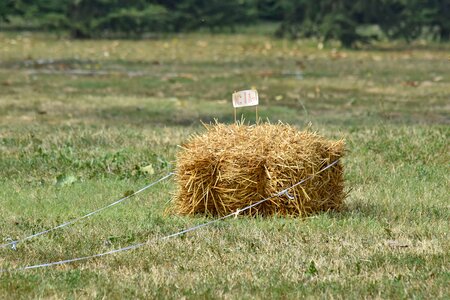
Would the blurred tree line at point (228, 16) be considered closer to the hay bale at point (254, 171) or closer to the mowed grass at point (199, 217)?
the mowed grass at point (199, 217)

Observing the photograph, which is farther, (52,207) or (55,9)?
(55,9)

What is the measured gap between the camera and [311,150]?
30.3ft

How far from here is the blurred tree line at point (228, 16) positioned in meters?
35.8

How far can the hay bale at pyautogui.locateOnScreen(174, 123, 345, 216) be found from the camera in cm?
915

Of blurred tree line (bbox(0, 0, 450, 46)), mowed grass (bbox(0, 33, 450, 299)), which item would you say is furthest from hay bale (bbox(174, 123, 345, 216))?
blurred tree line (bbox(0, 0, 450, 46))

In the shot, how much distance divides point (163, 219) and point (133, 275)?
187 cm

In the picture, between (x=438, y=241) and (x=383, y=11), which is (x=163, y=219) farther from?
(x=383, y=11)

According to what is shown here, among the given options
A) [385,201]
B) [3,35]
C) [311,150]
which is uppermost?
[311,150]

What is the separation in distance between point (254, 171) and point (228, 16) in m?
34.6

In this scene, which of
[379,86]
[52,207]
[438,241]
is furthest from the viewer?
[379,86]

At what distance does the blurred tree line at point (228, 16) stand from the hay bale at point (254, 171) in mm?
25044

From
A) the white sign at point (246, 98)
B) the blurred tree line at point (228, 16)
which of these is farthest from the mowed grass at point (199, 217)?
the blurred tree line at point (228, 16)

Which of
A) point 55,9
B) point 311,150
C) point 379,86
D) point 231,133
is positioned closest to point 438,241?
point 311,150

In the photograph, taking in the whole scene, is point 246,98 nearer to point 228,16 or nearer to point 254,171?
point 254,171
